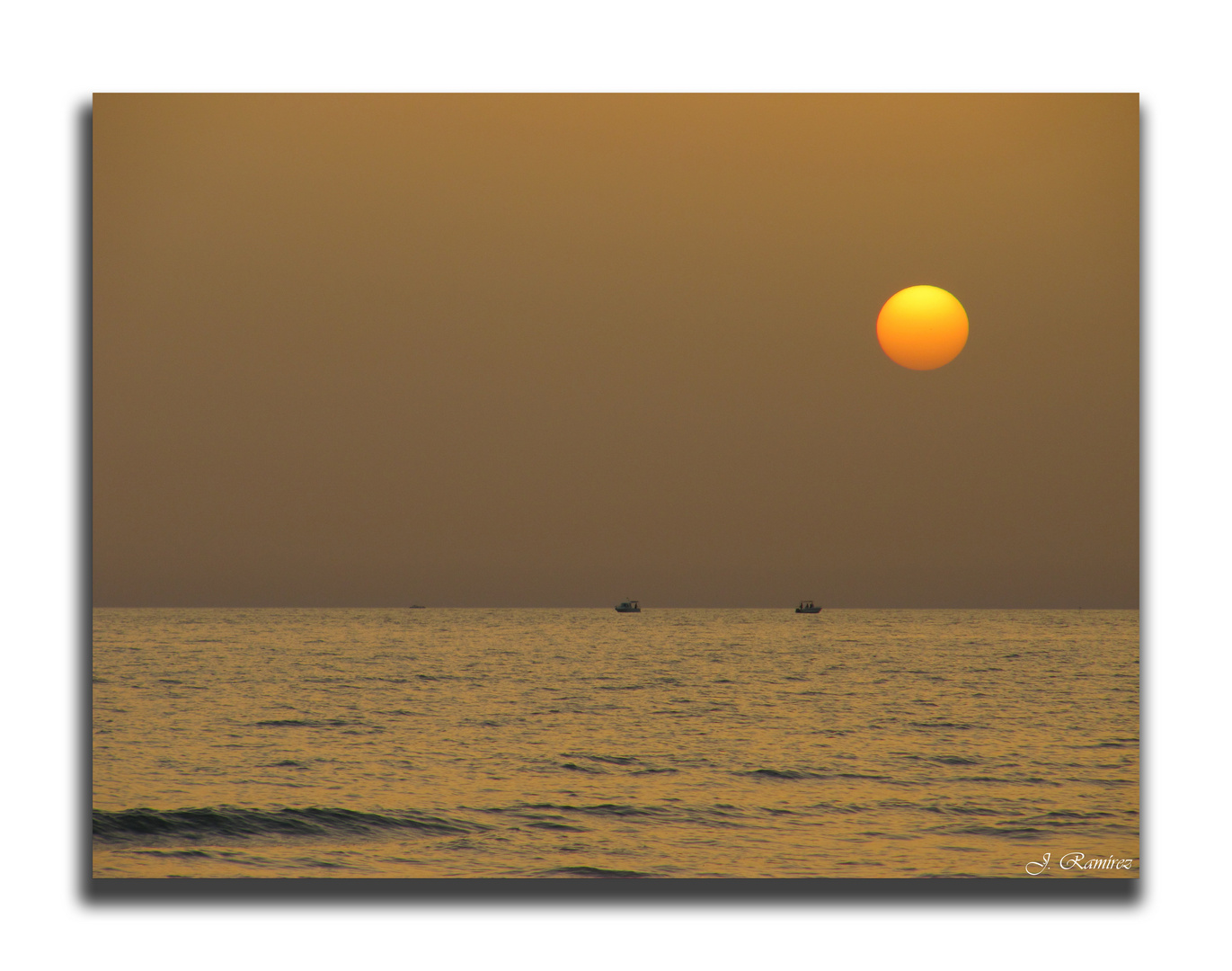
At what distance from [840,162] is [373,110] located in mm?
2804

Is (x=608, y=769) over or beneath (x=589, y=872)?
beneath

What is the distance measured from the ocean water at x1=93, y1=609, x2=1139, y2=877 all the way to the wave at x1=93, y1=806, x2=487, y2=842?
20 millimetres

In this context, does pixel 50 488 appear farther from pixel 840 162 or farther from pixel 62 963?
pixel 840 162

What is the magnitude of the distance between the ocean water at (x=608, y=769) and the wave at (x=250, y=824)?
0.8 inches

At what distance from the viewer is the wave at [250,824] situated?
591 centimetres
